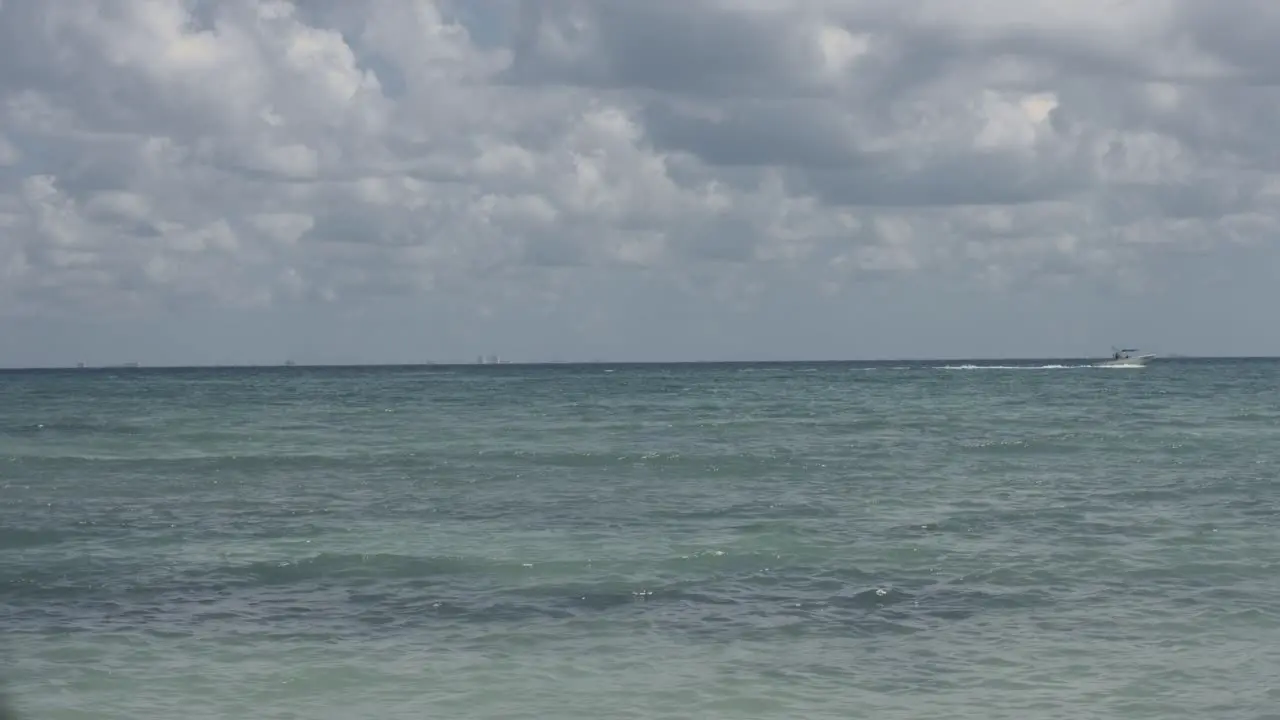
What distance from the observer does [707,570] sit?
74.0 ft

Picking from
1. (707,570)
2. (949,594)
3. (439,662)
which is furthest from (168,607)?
(949,594)

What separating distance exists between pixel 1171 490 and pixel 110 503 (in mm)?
26467

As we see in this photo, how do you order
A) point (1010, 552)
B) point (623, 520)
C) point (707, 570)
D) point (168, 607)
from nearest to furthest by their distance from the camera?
point (168, 607) → point (707, 570) → point (1010, 552) → point (623, 520)

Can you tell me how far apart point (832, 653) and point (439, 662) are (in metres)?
4.91

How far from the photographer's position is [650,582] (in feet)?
70.8

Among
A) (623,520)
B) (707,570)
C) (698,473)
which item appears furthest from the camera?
(698,473)

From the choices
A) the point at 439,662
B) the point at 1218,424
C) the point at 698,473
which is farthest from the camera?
the point at 1218,424

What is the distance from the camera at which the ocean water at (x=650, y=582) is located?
1527cm

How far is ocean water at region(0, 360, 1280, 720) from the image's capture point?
50.1ft

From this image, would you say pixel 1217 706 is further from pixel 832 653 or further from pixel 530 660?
pixel 530 660

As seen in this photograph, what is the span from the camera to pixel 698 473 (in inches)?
1543

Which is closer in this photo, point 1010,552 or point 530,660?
point 530,660

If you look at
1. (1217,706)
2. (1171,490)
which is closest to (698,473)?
(1171,490)

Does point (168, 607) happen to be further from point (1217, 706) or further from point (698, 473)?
point (698, 473)
